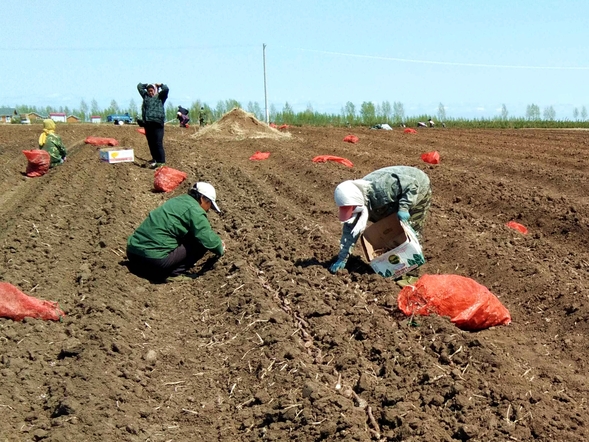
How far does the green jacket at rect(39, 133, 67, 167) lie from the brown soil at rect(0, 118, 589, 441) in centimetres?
433

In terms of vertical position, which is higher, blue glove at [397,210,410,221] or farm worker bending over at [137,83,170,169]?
farm worker bending over at [137,83,170,169]

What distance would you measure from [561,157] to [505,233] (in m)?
7.33

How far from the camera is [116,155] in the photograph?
42.5 ft

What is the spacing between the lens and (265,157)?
47.0 feet

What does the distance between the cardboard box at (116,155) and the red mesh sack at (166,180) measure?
247 cm

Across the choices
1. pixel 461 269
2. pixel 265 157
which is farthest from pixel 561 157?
pixel 461 269

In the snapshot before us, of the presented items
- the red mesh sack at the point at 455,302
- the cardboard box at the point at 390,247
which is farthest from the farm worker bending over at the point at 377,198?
the red mesh sack at the point at 455,302

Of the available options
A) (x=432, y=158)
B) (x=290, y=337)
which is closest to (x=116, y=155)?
(x=432, y=158)

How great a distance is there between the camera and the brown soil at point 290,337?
12.5 ft

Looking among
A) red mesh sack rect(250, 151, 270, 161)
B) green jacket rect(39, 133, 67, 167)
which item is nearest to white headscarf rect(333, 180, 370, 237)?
red mesh sack rect(250, 151, 270, 161)

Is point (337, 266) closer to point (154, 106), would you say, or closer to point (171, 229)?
point (171, 229)

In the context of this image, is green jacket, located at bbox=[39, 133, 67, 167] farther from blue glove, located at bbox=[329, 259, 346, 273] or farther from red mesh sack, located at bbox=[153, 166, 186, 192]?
blue glove, located at bbox=[329, 259, 346, 273]

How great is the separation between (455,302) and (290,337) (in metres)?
1.37

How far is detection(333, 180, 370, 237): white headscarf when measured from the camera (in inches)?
212
